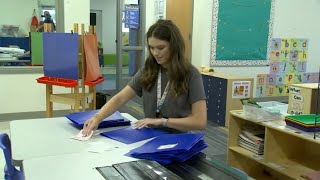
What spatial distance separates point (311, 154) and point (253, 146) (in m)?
0.43

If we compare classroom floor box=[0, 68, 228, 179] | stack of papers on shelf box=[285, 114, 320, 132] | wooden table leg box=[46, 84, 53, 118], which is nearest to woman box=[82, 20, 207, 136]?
stack of papers on shelf box=[285, 114, 320, 132]

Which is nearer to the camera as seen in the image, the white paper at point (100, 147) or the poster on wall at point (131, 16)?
the white paper at point (100, 147)

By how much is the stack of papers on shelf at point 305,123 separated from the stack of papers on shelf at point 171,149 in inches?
41.8

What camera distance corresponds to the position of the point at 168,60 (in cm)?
200

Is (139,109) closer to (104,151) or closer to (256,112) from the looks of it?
(256,112)

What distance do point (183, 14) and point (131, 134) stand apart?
14.5ft

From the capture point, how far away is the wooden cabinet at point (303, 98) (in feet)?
8.59

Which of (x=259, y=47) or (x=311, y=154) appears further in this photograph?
(x=259, y=47)

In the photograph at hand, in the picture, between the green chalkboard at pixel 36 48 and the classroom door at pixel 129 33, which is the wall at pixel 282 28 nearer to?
the classroom door at pixel 129 33

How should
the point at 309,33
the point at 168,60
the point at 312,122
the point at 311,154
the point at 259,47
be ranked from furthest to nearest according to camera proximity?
the point at 309,33 < the point at 259,47 < the point at 311,154 < the point at 312,122 < the point at 168,60

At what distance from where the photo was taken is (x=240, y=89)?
4.60m

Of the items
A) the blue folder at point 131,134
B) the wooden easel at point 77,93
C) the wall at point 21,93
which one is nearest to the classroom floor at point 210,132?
the wall at point 21,93

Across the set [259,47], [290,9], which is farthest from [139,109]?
[290,9]

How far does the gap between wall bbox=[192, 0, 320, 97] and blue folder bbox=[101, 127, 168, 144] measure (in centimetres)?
396
